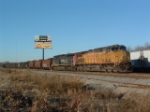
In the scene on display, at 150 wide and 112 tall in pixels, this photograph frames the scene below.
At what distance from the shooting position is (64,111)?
766cm

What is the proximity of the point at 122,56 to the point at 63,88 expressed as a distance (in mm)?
16498

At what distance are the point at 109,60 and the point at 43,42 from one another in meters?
59.3

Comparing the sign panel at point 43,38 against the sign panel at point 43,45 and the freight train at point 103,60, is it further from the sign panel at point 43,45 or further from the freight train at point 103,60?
the freight train at point 103,60

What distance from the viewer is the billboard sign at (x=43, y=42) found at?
86.2 m

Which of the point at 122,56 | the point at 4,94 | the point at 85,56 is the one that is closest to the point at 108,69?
the point at 122,56

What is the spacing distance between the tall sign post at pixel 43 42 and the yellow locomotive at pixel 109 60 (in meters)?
50.6

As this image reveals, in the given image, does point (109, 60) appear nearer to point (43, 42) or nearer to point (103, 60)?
point (103, 60)

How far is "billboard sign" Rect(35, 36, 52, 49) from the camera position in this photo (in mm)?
86188

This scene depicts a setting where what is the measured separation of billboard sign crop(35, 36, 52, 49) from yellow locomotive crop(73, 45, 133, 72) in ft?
166

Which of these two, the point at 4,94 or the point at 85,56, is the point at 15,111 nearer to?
the point at 4,94

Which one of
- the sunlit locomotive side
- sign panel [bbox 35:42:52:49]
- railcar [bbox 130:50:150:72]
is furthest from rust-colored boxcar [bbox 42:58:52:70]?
sign panel [bbox 35:42:52:49]

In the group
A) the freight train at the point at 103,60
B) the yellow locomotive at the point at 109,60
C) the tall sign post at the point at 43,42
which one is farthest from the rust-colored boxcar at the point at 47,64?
the tall sign post at the point at 43,42

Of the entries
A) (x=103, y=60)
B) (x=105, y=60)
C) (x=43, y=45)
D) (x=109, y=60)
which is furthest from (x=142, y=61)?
(x=43, y=45)

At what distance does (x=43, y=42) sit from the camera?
87125mm
